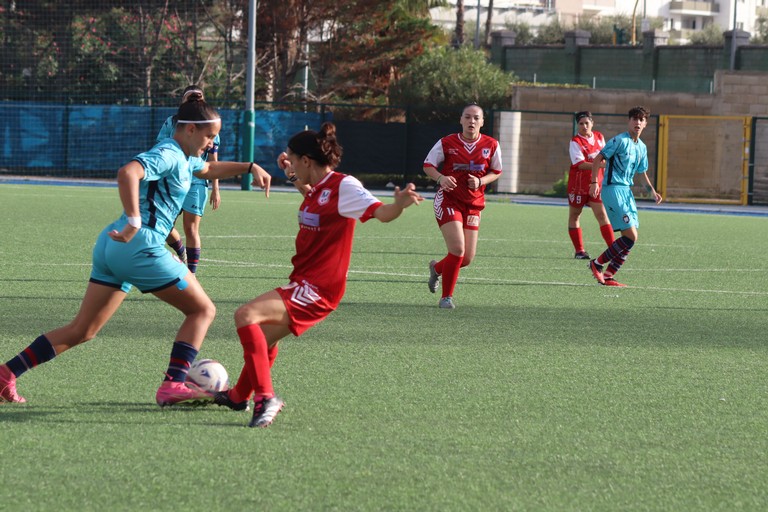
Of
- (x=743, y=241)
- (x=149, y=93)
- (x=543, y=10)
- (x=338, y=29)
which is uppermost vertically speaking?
(x=543, y=10)

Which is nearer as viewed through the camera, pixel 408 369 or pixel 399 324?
pixel 408 369

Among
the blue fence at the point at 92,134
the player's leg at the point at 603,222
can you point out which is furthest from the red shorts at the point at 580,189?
the blue fence at the point at 92,134

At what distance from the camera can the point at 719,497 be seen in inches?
187

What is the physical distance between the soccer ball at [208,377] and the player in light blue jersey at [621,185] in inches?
290

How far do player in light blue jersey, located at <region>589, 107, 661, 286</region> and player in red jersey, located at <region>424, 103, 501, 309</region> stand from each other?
2.18m

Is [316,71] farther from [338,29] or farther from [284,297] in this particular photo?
[284,297]

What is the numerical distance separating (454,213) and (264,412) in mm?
5669

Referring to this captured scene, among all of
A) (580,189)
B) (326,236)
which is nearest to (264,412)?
(326,236)

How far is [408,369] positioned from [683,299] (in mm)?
4885

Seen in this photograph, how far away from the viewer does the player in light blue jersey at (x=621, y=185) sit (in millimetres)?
12961

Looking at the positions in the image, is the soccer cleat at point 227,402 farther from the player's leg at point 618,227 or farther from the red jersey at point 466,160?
the player's leg at point 618,227

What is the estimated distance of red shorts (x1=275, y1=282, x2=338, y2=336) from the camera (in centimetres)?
588

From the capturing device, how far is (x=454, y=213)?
1112 cm

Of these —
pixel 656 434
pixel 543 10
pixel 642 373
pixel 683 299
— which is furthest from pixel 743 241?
pixel 543 10
